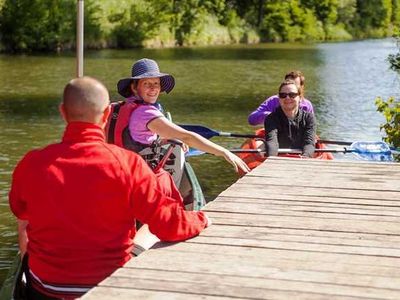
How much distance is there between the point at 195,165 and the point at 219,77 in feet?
51.2

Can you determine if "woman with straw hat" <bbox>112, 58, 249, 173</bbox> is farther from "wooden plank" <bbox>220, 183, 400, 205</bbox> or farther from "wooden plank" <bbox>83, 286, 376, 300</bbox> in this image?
"wooden plank" <bbox>83, 286, 376, 300</bbox>

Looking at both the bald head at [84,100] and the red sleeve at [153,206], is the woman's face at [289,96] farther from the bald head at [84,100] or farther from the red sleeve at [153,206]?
the bald head at [84,100]

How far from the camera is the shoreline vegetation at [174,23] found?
39625mm

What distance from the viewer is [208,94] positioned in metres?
21.6

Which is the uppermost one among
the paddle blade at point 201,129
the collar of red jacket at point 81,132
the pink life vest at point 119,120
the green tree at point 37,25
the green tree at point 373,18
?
the collar of red jacket at point 81,132

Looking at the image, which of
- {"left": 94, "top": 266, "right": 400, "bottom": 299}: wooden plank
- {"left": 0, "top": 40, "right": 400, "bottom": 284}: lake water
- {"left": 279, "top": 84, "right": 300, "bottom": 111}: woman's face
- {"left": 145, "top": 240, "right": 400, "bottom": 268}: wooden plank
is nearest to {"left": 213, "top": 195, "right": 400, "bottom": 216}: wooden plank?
{"left": 145, "top": 240, "right": 400, "bottom": 268}: wooden plank

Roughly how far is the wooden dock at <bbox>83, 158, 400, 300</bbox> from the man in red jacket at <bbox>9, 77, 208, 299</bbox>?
0.17 m

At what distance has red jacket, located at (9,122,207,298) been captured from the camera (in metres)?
3.53

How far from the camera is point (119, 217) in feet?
11.9

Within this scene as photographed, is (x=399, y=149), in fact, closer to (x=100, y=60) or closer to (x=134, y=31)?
(x=100, y=60)

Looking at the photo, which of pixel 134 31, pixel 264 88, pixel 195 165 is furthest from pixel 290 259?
pixel 134 31

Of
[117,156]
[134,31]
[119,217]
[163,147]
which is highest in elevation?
[117,156]

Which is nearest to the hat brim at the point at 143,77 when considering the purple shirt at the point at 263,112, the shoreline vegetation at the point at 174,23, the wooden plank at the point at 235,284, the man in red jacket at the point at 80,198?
the man in red jacket at the point at 80,198

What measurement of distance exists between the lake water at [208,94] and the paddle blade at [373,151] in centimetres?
176
